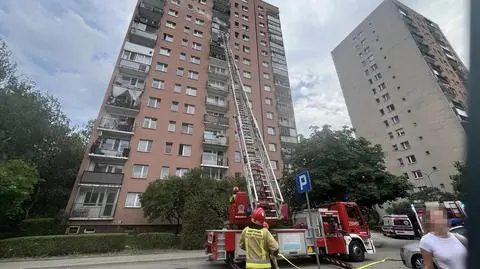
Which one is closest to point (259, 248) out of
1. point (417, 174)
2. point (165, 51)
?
point (165, 51)

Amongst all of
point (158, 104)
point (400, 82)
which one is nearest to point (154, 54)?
point (158, 104)

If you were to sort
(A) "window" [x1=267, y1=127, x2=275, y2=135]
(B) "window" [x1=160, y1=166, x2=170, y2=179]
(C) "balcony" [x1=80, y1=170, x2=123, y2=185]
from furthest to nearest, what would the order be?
(A) "window" [x1=267, y1=127, x2=275, y2=135] < (B) "window" [x1=160, y1=166, x2=170, y2=179] < (C) "balcony" [x1=80, y1=170, x2=123, y2=185]

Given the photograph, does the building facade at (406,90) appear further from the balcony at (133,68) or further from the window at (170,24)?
the balcony at (133,68)

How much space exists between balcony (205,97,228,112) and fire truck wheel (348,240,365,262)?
24557 mm

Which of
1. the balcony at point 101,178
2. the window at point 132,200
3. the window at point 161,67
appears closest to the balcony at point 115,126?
the balcony at point 101,178

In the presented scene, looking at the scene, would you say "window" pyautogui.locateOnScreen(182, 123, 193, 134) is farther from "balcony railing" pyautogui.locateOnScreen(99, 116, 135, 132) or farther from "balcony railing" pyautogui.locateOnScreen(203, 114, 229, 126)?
"balcony railing" pyautogui.locateOnScreen(99, 116, 135, 132)

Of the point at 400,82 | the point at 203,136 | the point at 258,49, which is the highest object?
the point at 258,49

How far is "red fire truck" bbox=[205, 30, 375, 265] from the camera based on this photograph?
9539 mm

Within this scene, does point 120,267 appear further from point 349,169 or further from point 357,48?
point 357,48

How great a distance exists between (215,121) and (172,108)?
5.24 m

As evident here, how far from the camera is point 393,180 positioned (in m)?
17.3

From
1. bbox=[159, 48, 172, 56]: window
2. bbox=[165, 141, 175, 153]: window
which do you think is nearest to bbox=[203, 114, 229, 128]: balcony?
bbox=[165, 141, 175, 153]: window

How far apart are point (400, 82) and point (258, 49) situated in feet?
86.0

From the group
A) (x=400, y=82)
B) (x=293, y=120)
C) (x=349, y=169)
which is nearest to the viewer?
(x=349, y=169)
